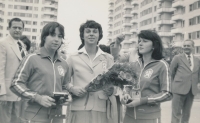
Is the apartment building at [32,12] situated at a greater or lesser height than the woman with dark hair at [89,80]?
greater

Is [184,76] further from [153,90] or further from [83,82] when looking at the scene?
[83,82]

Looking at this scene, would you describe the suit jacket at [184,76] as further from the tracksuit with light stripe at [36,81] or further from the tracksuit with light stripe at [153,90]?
the tracksuit with light stripe at [36,81]

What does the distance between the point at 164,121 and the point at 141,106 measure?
489 cm

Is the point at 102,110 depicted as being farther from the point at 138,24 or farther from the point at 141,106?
the point at 138,24

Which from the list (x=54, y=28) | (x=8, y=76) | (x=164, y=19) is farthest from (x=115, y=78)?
(x=164, y=19)

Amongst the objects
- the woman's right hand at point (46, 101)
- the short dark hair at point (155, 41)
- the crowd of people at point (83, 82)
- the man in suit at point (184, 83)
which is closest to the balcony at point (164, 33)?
the man in suit at point (184, 83)

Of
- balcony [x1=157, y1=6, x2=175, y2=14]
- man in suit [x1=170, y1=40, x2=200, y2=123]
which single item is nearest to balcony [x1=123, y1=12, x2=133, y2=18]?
balcony [x1=157, y1=6, x2=175, y2=14]

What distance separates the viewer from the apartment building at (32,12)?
291 ft

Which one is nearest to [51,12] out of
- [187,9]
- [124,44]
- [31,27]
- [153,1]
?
[31,27]

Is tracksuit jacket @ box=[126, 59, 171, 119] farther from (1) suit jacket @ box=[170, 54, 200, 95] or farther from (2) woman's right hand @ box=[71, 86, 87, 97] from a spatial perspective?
(1) suit jacket @ box=[170, 54, 200, 95]

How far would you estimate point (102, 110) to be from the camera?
402 centimetres

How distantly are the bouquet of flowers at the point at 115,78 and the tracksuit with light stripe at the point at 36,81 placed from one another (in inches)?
18.0

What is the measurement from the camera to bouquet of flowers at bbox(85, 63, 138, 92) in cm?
373

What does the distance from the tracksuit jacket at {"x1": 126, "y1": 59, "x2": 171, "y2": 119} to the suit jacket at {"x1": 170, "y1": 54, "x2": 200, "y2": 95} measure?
11.9ft
